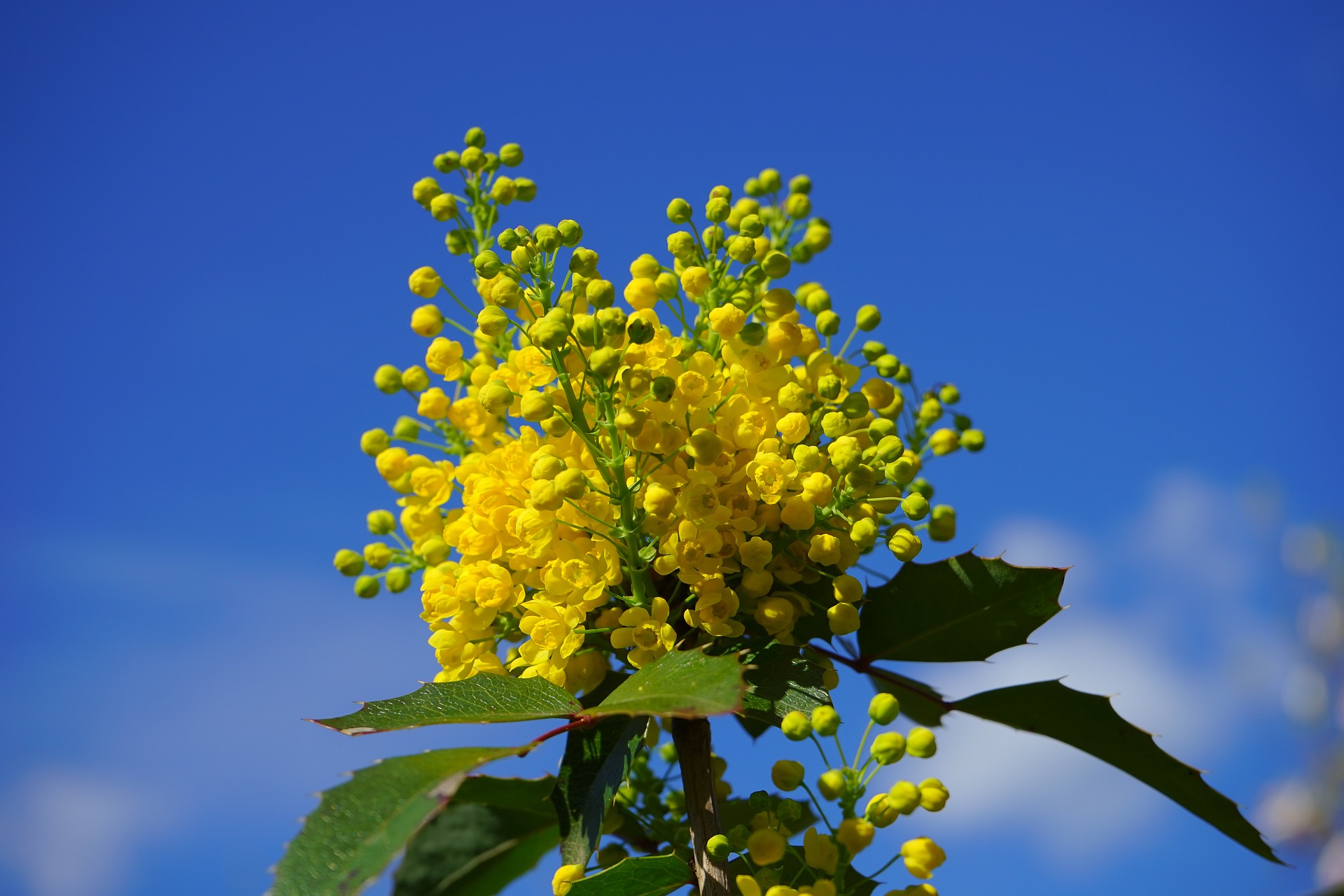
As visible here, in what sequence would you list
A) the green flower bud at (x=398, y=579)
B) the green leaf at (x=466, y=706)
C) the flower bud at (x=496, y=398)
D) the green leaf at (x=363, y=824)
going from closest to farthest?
the green leaf at (x=363, y=824) → the green leaf at (x=466, y=706) → the flower bud at (x=496, y=398) → the green flower bud at (x=398, y=579)

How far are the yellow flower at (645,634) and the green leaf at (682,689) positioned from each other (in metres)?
0.06

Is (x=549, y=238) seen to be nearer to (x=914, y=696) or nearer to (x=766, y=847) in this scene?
(x=766, y=847)

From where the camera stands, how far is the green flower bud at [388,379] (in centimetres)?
109

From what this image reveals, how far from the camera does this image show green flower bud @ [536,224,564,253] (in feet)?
2.87

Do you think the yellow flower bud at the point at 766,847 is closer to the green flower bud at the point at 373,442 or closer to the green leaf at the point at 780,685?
the green leaf at the point at 780,685

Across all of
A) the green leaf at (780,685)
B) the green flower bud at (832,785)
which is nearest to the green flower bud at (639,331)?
the green leaf at (780,685)

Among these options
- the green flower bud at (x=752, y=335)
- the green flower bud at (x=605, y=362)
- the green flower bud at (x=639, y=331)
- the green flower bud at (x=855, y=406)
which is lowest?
the green flower bud at (x=605, y=362)

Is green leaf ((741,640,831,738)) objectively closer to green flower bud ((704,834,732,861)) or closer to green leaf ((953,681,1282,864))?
green flower bud ((704,834,732,861))

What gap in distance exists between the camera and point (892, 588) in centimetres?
102

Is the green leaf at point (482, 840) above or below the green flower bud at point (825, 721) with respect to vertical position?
below

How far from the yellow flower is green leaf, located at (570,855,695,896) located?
18cm

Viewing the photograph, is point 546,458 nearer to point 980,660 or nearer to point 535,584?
point 535,584

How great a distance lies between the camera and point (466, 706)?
2.64 ft

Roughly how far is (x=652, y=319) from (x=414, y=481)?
0.98 feet
